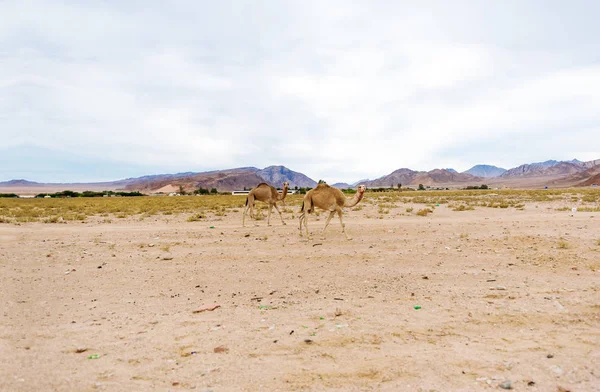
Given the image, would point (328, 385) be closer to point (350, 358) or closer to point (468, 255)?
point (350, 358)

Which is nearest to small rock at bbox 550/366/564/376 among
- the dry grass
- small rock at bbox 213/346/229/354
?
small rock at bbox 213/346/229/354

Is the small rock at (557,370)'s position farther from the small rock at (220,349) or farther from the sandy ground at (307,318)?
the small rock at (220,349)

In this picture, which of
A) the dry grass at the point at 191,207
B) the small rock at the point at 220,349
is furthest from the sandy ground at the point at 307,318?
the dry grass at the point at 191,207

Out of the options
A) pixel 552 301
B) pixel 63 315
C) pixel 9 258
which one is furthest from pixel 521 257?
pixel 9 258

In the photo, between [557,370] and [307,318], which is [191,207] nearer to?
[307,318]

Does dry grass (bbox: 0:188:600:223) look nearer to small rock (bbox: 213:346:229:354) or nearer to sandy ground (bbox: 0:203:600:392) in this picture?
sandy ground (bbox: 0:203:600:392)

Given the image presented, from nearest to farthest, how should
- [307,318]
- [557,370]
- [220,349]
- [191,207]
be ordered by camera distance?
[557,370] → [220,349] → [307,318] → [191,207]

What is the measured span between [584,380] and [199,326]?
186 inches

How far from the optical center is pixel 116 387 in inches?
163

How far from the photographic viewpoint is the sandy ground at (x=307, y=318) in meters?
4.32

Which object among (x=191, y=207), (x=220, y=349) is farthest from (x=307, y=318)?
(x=191, y=207)

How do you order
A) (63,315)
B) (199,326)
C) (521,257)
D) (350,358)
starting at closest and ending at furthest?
(350,358) → (199,326) → (63,315) → (521,257)

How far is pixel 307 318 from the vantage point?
6.05 meters

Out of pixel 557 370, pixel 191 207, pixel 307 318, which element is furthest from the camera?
pixel 191 207
